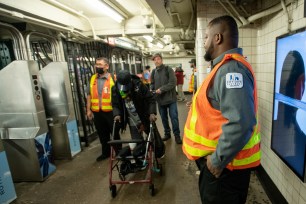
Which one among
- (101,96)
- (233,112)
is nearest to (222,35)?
(233,112)

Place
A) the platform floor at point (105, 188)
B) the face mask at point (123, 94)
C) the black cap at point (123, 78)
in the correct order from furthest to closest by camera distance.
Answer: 1. the face mask at point (123, 94)
2. the black cap at point (123, 78)
3. the platform floor at point (105, 188)

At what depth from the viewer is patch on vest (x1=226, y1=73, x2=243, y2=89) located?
99 cm

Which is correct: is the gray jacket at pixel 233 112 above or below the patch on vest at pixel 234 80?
below

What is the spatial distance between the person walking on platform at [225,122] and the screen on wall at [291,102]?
0.55 meters

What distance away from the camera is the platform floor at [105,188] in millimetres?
2236

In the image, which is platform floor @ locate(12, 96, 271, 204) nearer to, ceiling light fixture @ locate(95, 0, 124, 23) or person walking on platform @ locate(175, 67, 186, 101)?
ceiling light fixture @ locate(95, 0, 124, 23)

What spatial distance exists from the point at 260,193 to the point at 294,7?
1.88 metres

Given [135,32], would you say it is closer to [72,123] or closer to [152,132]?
[72,123]

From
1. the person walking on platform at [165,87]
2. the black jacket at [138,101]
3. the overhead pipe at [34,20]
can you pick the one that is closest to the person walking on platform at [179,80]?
the person walking on platform at [165,87]

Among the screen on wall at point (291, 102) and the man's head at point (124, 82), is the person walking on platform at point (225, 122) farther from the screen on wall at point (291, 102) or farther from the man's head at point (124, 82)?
the man's head at point (124, 82)

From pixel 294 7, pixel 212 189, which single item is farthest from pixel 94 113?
pixel 294 7

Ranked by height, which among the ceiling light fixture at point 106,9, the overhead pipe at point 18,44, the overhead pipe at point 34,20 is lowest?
the overhead pipe at point 18,44

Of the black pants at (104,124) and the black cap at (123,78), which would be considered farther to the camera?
the black pants at (104,124)

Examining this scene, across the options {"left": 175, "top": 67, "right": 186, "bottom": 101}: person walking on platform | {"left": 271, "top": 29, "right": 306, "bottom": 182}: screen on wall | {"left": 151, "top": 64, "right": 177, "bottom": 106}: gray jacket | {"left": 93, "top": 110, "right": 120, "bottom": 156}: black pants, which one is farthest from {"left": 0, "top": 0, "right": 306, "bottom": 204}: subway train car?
{"left": 175, "top": 67, "right": 186, "bottom": 101}: person walking on platform
